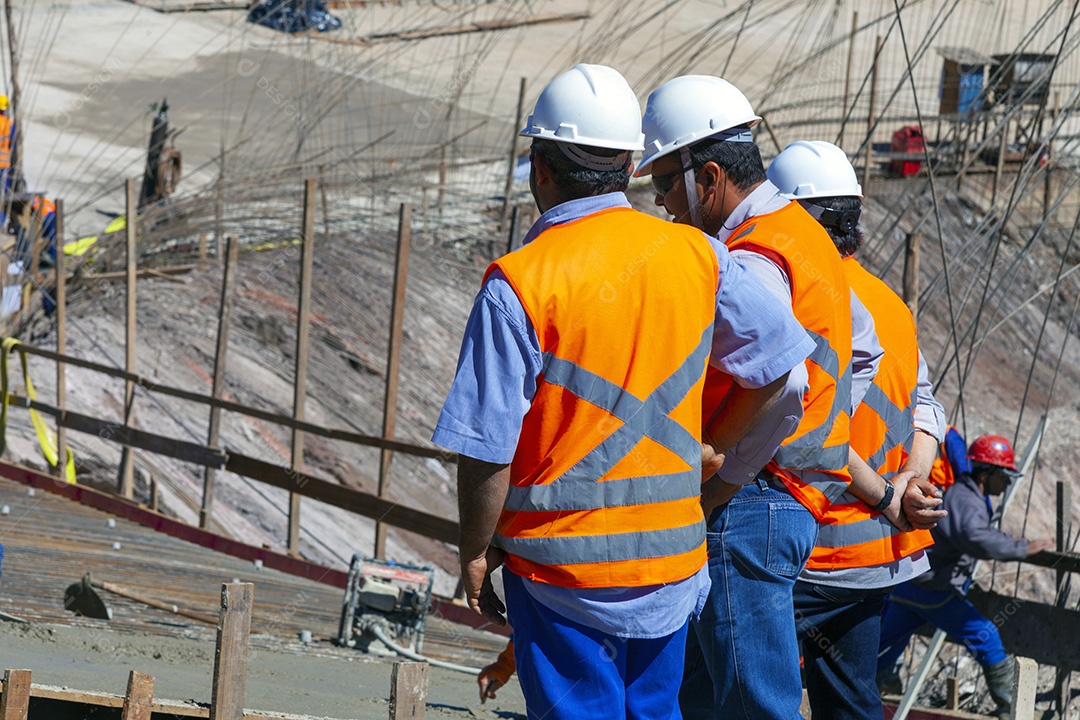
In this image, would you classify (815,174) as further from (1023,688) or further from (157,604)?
(157,604)

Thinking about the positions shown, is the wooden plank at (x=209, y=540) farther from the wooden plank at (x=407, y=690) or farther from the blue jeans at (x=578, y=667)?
the blue jeans at (x=578, y=667)

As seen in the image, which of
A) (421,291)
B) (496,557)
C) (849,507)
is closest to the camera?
(496,557)

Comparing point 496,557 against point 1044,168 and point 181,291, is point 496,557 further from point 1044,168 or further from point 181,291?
point 181,291

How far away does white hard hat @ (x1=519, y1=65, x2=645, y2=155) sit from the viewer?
8.09 ft

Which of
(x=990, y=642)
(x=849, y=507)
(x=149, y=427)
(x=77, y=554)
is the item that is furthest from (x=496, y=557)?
(x=149, y=427)

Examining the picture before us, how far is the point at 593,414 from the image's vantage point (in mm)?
2352

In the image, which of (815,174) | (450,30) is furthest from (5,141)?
(815,174)

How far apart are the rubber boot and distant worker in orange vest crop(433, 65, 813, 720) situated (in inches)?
157

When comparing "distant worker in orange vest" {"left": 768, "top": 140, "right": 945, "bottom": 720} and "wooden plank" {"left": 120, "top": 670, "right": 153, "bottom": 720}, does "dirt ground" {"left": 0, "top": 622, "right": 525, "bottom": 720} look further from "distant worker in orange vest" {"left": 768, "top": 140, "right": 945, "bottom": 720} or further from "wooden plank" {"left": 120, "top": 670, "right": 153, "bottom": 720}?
"distant worker in orange vest" {"left": 768, "top": 140, "right": 945, "bottom": 720}

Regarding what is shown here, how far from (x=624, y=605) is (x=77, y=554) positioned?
506 centimetres

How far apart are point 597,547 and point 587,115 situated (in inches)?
31.0

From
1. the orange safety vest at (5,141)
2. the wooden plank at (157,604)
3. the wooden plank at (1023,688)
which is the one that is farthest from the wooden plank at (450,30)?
the wooden plank at (1023,688)

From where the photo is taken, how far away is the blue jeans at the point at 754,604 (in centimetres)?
282

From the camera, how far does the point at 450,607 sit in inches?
265
